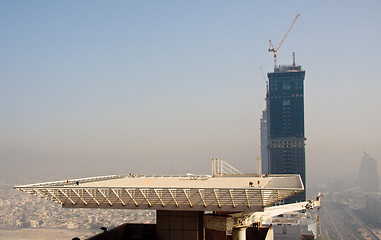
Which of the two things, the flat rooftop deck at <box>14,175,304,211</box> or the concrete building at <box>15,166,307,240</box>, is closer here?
the flat rooftop deck at <box>14,175,304,211</box>

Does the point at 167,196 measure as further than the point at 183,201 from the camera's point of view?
No

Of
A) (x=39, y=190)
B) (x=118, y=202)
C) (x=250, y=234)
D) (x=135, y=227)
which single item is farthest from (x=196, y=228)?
(x=250, y=234)

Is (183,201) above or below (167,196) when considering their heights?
below

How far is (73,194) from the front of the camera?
43.8 metres

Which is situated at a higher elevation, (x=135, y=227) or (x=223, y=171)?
(x=223, y=171)

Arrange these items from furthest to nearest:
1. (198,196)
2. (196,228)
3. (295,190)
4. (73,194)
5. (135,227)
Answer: (135,227), (196,228), (73,194), (198,196), (295,190)

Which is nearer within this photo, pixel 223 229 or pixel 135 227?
pixel 223 229

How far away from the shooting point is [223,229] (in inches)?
1921

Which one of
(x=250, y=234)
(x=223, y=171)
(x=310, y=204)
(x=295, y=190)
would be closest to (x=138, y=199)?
(x=295, y=190)

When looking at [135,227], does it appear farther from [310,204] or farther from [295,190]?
[310,204]

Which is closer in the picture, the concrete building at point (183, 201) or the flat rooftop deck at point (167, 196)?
the flat rooftop deck at point (167, 196)

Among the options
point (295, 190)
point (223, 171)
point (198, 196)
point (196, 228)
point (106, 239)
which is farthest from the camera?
point (223, 171)

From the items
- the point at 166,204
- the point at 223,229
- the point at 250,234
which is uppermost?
the point at 166,204

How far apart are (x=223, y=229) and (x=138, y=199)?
41.2 feet
